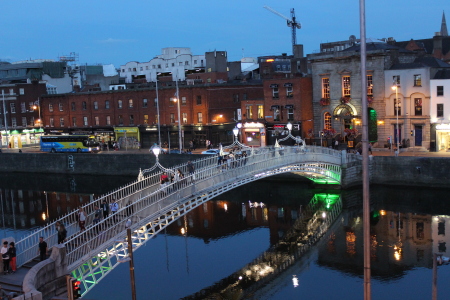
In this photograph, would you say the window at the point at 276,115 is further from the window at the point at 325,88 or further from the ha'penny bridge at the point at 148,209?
the ha'penny bridge at the point at 148,209

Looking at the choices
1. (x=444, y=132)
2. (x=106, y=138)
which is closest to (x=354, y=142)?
(x=444, y=132)

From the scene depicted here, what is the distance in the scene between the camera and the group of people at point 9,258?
68.9 feet

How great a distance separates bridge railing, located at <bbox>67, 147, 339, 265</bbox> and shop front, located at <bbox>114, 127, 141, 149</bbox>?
132 feet

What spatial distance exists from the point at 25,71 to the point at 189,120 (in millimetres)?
45826

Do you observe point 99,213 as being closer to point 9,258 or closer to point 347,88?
point 9,258

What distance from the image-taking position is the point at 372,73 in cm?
5741

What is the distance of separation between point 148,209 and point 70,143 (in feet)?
160

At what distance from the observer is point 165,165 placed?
5981 cm

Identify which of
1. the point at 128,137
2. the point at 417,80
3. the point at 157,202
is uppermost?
the point at 417,80

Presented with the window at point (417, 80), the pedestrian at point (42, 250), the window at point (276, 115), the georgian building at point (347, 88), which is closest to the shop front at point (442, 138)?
the window at point (417, 80)

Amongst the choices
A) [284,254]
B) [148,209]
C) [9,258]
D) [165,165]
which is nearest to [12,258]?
[9,258]

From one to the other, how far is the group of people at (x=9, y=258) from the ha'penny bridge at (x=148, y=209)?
0.67 m

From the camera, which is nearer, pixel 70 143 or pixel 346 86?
pixel 346 86

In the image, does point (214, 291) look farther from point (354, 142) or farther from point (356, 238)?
point (354, 142)
